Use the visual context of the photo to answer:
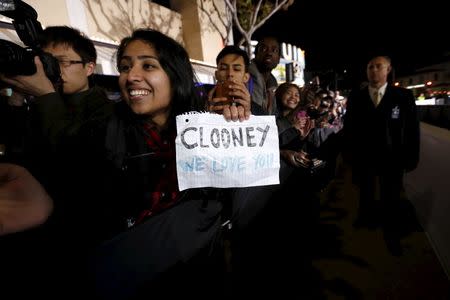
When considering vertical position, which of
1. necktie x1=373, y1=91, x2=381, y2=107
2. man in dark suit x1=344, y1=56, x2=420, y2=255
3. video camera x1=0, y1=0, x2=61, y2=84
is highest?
video camera x1=0, y1=0, x2=61, y2=84

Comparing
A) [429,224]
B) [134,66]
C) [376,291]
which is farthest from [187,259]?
[429,224]

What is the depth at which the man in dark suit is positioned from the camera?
8.30ft

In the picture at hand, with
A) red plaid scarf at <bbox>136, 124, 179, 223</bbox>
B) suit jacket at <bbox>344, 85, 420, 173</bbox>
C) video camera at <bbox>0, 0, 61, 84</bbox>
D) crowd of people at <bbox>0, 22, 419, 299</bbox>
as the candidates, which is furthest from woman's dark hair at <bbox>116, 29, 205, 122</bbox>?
suit jacket at <bbox>344, 85, 420, 173</bbox>

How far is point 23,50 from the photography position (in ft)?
3.20

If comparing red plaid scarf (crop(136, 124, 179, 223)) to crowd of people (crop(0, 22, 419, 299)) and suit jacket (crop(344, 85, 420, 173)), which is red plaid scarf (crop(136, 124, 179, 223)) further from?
suit jacket (crop(344, 85, 420, 173))

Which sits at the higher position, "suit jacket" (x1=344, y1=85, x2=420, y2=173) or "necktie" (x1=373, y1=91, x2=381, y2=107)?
"necktie" (x1=373, y1=91, x2=381, y2=107)

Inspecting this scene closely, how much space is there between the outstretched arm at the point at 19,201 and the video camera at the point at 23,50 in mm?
498

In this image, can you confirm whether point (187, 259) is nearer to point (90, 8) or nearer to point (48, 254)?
point (48, 254)

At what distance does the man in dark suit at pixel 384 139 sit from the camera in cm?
253

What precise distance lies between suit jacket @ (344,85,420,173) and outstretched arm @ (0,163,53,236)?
287 cm

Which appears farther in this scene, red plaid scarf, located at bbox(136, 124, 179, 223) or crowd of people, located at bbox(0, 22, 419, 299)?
red plaid scarf, located at bbox(136, 124, 179, 223)

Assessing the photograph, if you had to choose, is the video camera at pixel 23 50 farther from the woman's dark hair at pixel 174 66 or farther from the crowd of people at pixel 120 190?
the woman's dark hair at pixel 174 66

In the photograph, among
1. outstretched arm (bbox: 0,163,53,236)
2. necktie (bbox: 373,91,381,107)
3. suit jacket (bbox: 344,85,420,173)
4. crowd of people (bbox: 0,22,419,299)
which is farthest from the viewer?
necktie (bbox: 373,91,381,107)

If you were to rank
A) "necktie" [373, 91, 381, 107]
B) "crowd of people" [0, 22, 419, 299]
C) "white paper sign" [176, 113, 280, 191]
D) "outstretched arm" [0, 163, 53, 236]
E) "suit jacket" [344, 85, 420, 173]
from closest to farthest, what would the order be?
"outstretched arm" [0, 163, 53, 236] → "crowd of people" [0, 22, 419, 299] → "white paper sign" [176, 113, 280, 191] → "suit jacket" [344, 85, 420, 173] → "necktie" [373, 91, 381, 107]
